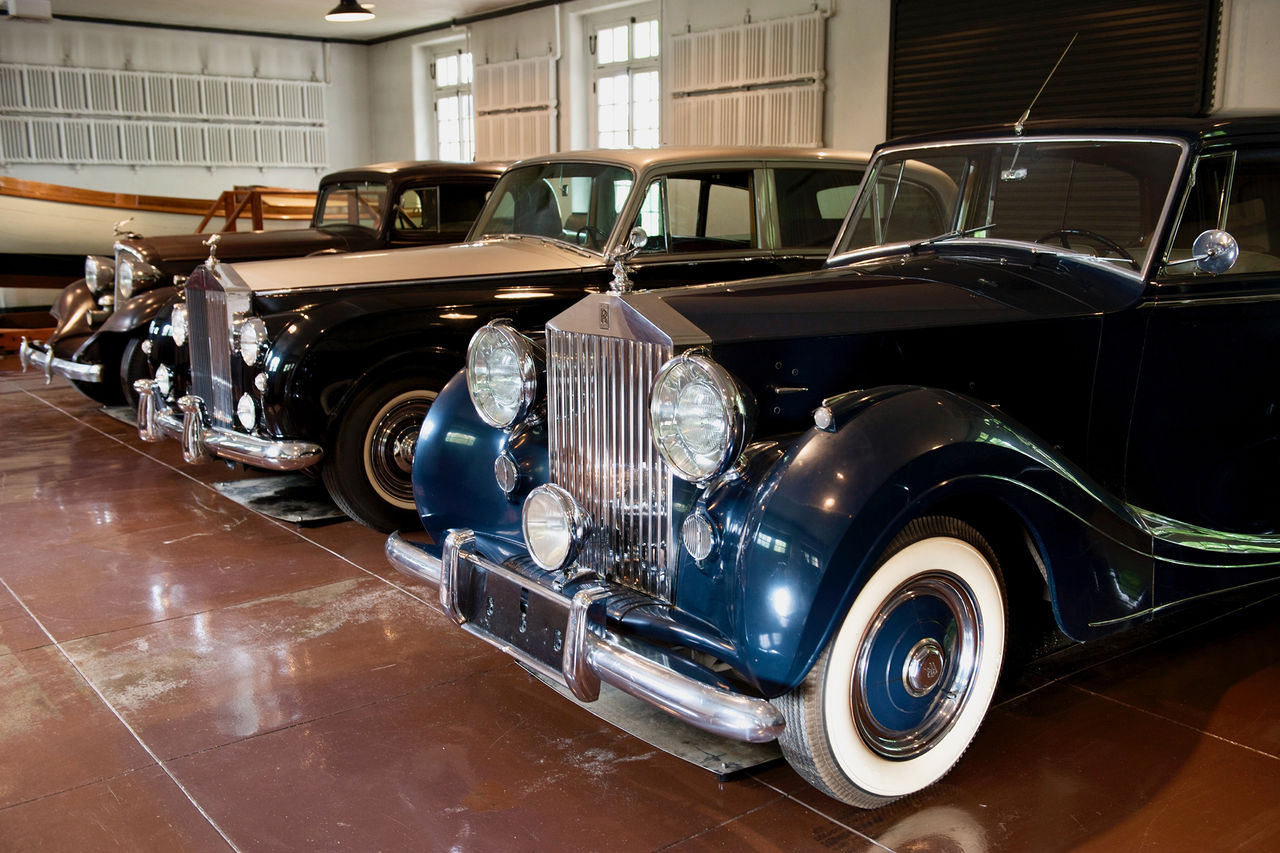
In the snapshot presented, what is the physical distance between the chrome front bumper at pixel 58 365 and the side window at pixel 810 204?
13.8 feet

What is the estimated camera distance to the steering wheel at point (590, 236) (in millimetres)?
4887

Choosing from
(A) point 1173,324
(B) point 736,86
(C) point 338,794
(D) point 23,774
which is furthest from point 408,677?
(B) point 736,86

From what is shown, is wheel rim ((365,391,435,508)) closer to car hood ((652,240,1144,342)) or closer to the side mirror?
car hood ((652,240,1144,342))

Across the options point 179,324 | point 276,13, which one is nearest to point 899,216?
point 179,324

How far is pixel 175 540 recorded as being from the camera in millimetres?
4406

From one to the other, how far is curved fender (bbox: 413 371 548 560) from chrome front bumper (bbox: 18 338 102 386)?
13.6 ft

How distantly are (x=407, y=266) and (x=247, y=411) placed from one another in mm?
1003

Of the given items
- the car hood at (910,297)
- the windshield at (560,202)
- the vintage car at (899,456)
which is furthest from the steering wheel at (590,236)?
the car hood at (910,297)

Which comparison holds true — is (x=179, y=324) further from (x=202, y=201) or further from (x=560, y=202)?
(x=202, y=201)

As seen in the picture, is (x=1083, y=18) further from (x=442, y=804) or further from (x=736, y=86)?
(x=442, y=804)

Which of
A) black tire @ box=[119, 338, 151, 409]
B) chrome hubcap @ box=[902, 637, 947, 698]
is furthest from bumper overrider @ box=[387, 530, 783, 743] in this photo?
black tire @ box=[119, 338, 151, 409]

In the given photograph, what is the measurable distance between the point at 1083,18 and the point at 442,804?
670 cm

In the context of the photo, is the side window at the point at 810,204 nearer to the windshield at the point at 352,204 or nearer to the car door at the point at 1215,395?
the car door at the point at 1215,395

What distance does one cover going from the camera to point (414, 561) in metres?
2.87
